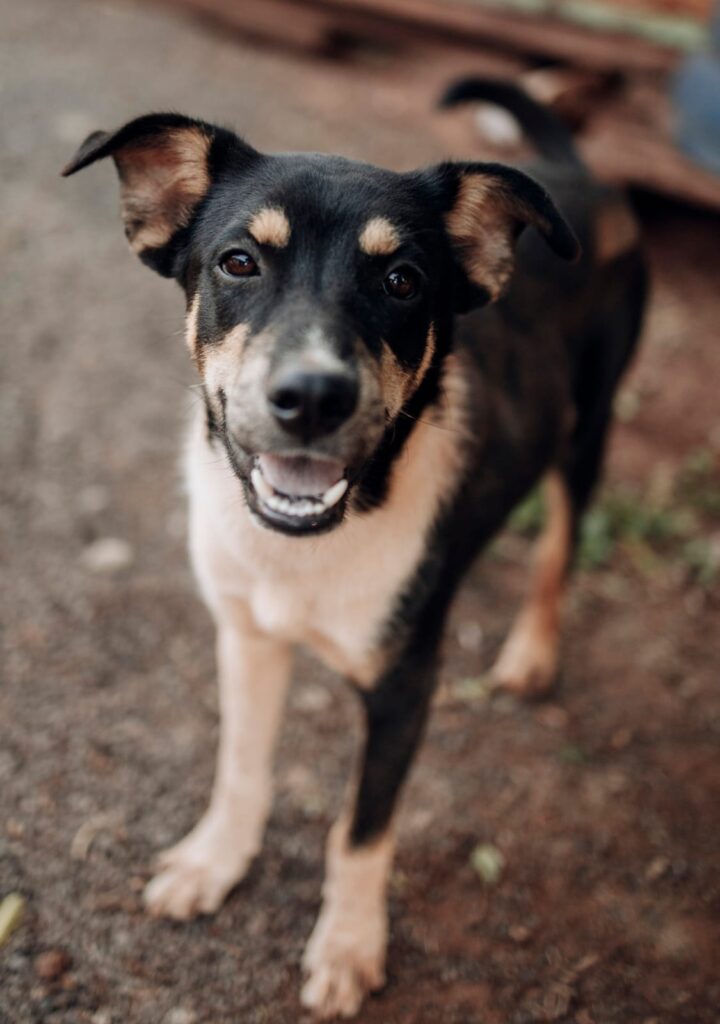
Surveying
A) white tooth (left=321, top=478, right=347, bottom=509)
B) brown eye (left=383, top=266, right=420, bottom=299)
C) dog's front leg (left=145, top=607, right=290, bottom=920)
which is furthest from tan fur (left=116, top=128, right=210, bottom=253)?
dog's front leg (left=145, top=607, right=290, bottom=920)

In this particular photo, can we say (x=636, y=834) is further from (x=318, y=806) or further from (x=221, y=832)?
(x=221, y=832)

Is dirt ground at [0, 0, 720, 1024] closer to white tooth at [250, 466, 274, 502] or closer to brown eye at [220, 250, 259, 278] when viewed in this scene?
white tooth at [250, 466, 274, 502]

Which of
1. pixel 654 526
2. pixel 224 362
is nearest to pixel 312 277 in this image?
pixel 224 362

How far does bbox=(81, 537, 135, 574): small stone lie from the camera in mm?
3740

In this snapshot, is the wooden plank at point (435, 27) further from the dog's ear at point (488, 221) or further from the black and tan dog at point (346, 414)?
the dog's ear at point (488, 221)

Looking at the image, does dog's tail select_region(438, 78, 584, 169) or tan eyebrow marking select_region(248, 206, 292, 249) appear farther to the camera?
dog's tail select_region(438, 78, 584, 169)

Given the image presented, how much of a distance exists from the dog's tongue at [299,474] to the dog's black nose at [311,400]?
173 mm

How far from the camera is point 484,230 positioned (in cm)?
236

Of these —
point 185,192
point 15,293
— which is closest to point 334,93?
point 15,293

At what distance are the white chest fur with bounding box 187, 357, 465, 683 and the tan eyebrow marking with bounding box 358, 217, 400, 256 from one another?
454 millimetres

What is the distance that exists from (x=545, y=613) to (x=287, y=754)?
1.08m

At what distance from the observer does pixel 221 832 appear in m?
2.80

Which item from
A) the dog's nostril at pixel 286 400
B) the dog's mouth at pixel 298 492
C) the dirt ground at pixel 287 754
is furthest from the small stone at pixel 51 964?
the dog's nostril at pixel 286 400

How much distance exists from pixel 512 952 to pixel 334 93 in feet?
Answer: 20.7
